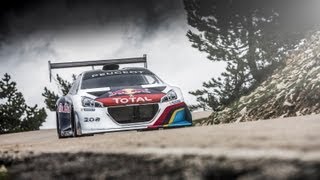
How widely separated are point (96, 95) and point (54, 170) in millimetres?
4925

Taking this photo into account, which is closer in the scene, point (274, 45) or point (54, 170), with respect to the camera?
point (54, 170)

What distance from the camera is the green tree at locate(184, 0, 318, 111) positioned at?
1812 centimetres

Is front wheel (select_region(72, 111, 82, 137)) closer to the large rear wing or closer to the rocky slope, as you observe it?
the large rear wing

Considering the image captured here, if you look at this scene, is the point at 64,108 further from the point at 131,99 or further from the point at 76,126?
the point at 131,99

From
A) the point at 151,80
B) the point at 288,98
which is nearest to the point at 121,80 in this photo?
the point at 151,80

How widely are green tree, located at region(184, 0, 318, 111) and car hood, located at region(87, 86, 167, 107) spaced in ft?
35.0

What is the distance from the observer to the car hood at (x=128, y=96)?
21.2 ft

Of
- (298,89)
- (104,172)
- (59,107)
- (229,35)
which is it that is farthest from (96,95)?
(229,35)

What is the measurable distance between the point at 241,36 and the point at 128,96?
44.1ft

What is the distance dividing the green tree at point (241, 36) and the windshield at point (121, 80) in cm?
988

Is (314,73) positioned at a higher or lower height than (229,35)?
lower

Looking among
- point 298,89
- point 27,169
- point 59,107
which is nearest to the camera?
point 27,169

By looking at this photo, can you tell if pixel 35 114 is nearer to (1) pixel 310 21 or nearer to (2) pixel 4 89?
(2) pixel 4 89

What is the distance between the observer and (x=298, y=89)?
952 cm
